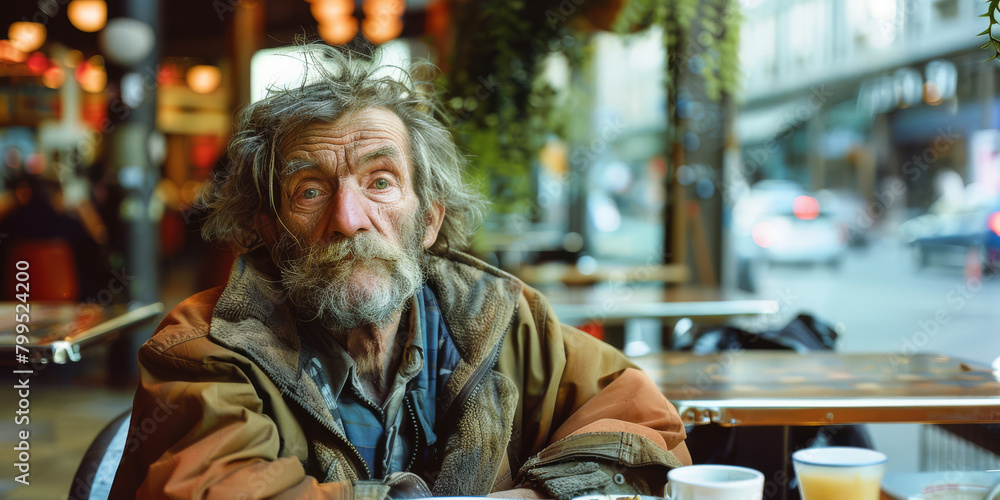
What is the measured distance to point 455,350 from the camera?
64.5 inches

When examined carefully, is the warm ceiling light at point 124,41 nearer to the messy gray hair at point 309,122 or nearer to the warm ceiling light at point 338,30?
the warm ceiling light at point 338,30

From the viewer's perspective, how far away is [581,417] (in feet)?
5.08

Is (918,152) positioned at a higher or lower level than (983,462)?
higher

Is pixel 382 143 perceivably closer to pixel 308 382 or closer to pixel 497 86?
pixel 308 382

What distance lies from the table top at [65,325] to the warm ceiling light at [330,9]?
3147mm

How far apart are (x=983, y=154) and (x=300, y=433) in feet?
53.6

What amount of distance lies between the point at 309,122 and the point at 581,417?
0.80 m

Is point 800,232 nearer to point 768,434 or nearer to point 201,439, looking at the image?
point 768,434

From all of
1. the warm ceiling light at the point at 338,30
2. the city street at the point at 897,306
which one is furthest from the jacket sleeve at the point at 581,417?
the warm ceiling light at the point at 338,30

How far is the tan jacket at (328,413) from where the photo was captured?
1.20m

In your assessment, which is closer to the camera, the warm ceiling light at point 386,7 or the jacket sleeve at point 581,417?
the jacket sleeve at point 581,417

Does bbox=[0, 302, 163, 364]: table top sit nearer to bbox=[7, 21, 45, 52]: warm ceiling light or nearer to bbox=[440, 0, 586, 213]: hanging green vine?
bbox=[440, 0, 586, 213]: hanging green vine

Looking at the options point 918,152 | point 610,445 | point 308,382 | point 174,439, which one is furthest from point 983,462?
point 918,152

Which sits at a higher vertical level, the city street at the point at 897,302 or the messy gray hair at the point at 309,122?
the messy gray hair at the point at 309,122
